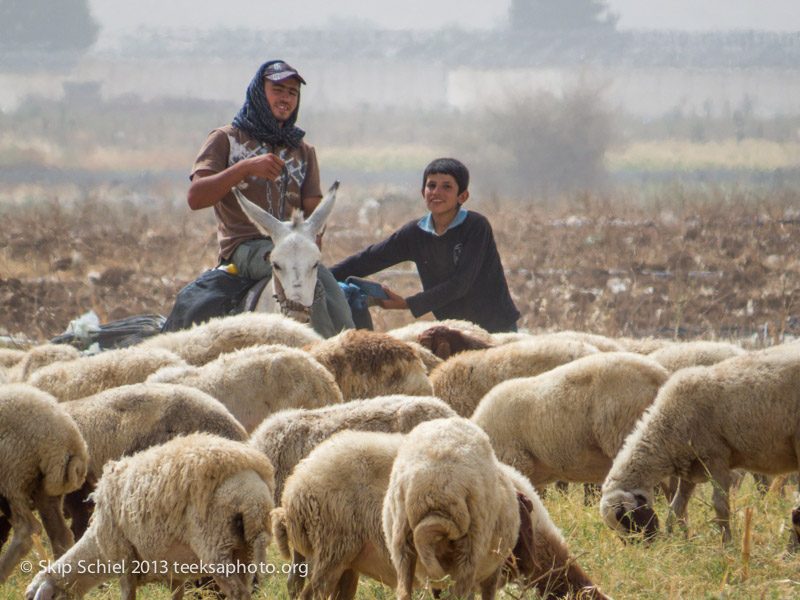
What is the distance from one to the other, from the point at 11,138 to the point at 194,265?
867 centimetres

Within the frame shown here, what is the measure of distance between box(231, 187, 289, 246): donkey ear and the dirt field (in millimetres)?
5373

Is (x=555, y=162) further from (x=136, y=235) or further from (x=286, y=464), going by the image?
(x=286, y=464)

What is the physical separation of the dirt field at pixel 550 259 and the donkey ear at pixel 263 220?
537 cm

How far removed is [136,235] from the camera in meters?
19.6

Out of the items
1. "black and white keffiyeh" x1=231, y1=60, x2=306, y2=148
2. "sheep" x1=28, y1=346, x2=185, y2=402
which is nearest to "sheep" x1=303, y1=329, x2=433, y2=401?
"sheep" x1=28, y1=346, x2=185, y2=402

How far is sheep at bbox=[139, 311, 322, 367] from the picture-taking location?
5848mm

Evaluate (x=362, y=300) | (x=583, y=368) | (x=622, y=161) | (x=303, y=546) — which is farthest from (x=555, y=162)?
(x=303, y=546)

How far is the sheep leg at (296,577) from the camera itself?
3809 mm

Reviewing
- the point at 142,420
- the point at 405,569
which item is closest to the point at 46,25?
the point at 142,420

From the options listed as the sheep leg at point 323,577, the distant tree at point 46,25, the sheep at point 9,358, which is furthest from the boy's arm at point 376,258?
the distant tree at point 46,25

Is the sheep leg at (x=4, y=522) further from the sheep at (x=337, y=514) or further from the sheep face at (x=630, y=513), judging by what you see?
the sheep face at (x=630, y=513)

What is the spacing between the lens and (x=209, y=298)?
7086 millimetres

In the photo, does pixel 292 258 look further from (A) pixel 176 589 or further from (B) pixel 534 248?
(B) pixel 534 248

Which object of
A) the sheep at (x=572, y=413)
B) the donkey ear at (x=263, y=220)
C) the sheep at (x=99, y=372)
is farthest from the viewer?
the donkey ear at (x=263, y=220)
